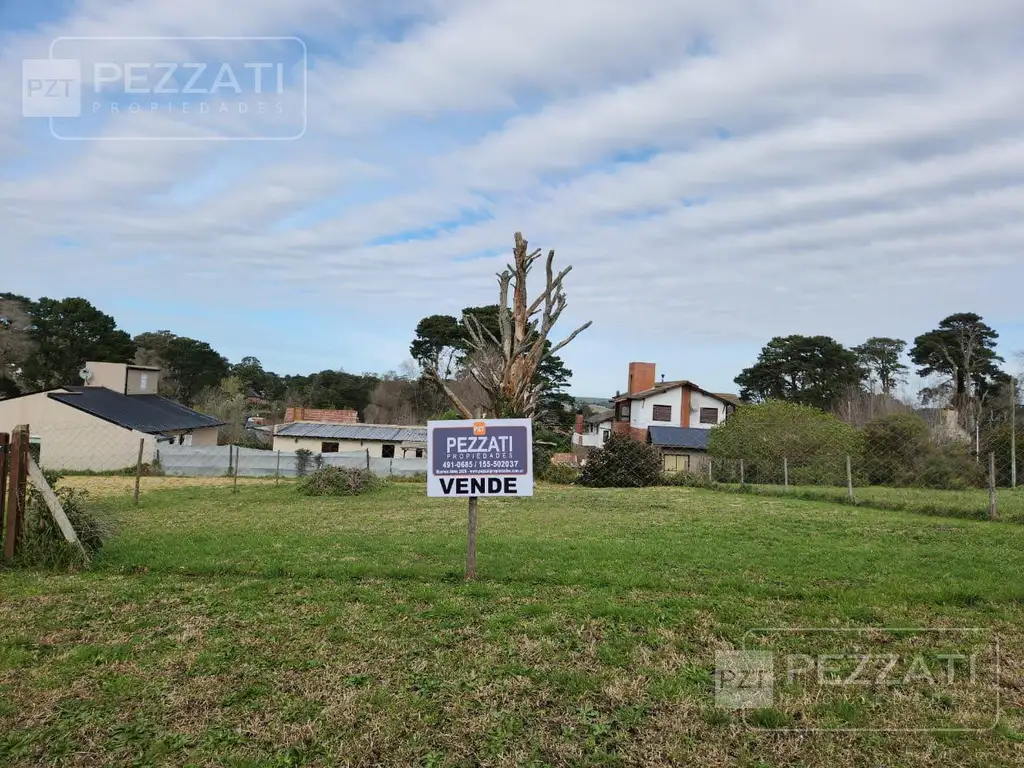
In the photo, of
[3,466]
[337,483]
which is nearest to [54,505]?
[3,466]

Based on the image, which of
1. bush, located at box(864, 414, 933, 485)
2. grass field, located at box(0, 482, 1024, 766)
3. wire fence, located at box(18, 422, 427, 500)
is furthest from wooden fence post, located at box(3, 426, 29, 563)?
bush, located at box(864, 414, 933, 485)

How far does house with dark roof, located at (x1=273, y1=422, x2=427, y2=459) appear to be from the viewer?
146 feet

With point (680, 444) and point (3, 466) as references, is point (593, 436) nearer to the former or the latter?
point (680, 444)

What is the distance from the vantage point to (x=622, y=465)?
92.6 ft

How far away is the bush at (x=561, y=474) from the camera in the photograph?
29.9m

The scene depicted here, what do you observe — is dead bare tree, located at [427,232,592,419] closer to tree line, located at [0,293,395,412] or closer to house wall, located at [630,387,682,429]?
house wall, located at [630,387,682,429]

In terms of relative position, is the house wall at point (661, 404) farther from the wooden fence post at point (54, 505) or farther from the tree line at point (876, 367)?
the wooden fence post at point (54, 505)

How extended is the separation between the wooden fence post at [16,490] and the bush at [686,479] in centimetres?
2217

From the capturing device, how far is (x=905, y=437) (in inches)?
914

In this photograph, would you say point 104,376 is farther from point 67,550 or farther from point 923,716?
point 923,716

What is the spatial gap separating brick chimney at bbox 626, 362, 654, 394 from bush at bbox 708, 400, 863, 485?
21.6 m

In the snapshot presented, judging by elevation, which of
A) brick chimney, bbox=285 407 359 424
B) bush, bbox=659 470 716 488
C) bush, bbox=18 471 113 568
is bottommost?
bush, bbox=659 470 716 488

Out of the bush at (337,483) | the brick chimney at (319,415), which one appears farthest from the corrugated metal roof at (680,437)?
the bush at (337,483)

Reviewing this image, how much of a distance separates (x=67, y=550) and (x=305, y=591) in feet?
9.72
